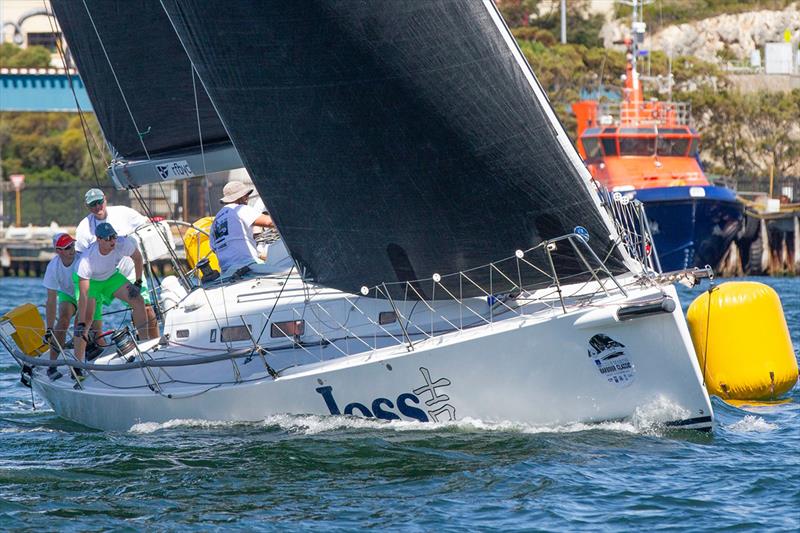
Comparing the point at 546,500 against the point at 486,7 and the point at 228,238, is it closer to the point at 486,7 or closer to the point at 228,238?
the point at 486,7

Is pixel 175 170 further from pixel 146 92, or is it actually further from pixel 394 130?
pixel 394 130

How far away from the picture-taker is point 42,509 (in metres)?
8.80

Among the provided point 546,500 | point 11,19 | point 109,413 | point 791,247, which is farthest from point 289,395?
point 11,19

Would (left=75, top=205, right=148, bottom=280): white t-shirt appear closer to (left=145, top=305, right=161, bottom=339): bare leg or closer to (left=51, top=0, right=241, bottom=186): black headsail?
(left=145, top=305, right=161, bottom=339): bare leg

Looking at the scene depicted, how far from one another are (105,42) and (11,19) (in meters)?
47.9

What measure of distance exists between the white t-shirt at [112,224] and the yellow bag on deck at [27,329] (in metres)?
1.03

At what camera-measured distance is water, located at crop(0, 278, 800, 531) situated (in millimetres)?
8273

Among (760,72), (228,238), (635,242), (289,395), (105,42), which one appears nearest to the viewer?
(289,395)

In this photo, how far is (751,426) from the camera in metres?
10.8

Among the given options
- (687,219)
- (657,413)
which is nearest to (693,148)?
(687,219)

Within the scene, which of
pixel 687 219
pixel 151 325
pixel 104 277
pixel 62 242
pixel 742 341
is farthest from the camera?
pixel 687 219

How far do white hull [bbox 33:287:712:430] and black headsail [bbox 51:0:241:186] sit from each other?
348 centimetres

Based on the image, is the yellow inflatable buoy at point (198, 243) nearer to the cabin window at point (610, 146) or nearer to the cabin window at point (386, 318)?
the cabin window at point (386, 318)

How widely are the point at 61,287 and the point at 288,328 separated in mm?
2644
